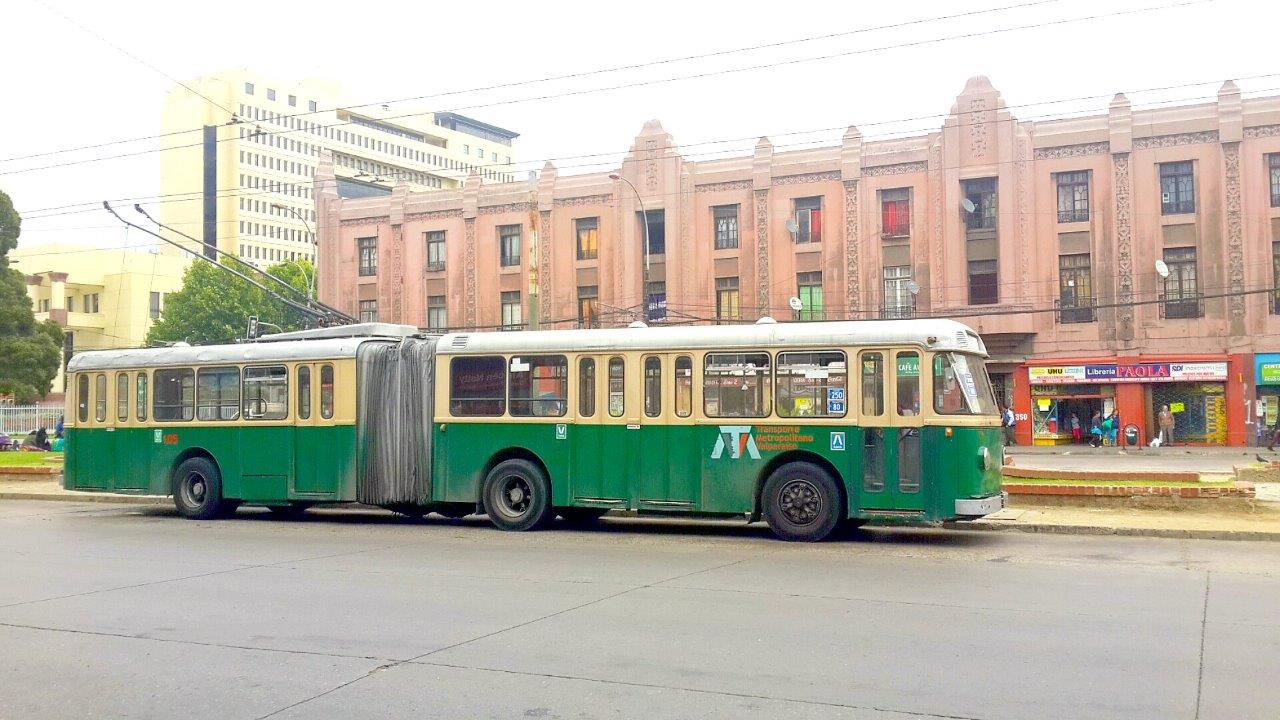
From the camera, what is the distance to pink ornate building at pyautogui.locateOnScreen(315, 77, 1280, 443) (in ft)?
132

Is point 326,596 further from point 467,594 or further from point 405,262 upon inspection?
point 405,262

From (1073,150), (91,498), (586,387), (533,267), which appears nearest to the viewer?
(586,387)

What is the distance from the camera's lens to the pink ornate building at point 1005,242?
4009 cm

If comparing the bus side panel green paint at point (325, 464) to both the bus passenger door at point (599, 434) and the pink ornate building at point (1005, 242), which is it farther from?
the pink ornate building at point (1005, 242)

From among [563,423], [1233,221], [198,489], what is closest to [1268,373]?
[1233,221]

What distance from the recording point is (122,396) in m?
20.4

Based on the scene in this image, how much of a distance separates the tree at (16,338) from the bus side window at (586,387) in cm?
3668

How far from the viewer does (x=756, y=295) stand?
4541 cm

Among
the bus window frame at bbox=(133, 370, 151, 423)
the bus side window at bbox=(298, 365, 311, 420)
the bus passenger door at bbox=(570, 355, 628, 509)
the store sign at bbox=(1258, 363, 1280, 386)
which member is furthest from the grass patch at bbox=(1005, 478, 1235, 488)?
the store sign at bbox=(1258, 363, 1280, 386)

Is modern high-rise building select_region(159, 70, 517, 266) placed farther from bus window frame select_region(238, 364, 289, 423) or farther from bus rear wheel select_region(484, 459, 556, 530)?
bus rear wheel select_region(484, 459, 556, 530)

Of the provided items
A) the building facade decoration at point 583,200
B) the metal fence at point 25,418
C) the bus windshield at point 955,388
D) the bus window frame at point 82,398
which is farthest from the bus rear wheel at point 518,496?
the metal fence at point 25,418

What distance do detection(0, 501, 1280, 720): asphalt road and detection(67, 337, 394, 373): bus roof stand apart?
458 cm

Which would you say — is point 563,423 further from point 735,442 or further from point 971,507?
point 971,507

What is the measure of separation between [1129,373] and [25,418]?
4347cm
